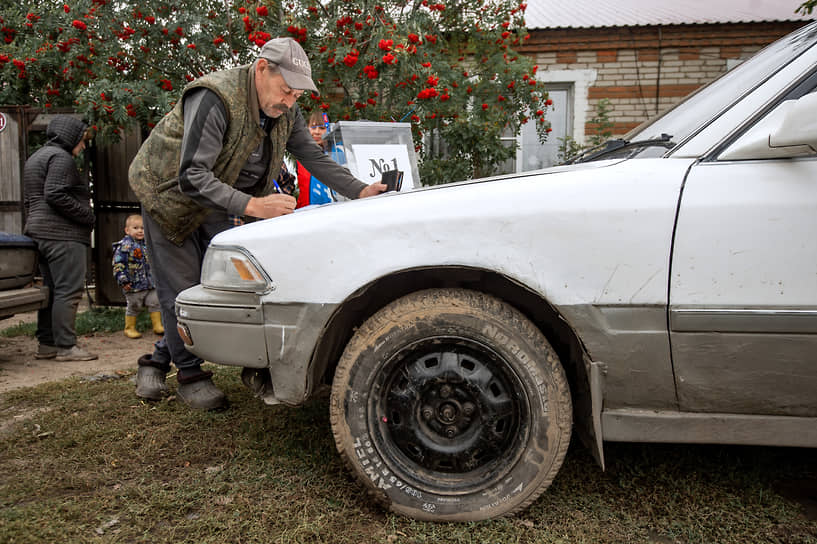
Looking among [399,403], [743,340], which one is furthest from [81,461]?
[743,340]

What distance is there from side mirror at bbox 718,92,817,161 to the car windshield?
0.55ft

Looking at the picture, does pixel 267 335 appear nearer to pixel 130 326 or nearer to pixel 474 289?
pixel 474 289

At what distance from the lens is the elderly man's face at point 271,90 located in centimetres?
268

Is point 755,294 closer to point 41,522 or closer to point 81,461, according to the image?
point 41,522

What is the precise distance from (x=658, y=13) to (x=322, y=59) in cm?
631

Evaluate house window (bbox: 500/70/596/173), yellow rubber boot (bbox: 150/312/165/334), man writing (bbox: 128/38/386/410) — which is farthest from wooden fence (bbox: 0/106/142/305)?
house window (bbox: 500/70/596/173)

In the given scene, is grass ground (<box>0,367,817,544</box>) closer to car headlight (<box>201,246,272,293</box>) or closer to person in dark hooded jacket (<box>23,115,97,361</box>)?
car headlight (<box>201,246,272,293</box>)

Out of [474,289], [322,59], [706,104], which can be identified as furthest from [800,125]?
[322,59]

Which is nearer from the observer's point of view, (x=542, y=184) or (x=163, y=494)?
(x=542, y=184)

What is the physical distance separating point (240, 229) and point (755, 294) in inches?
69.8

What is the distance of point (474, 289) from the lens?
2.04 m

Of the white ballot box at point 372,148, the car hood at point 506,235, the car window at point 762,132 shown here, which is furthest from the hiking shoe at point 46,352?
the car window at point 762,132

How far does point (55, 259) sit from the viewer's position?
4.59 m

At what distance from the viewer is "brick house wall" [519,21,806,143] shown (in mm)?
8266
